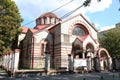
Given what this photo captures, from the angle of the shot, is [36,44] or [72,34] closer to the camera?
[36,44]

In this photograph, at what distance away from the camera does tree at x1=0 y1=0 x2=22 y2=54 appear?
3038 centimetres

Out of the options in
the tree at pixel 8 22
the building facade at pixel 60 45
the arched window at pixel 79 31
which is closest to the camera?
the building facade at pixel 60 45

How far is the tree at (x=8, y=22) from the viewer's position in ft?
99.7

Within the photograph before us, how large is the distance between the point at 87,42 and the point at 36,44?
8.06 meters

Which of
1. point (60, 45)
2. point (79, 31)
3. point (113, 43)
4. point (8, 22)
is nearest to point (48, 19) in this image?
point (79, 31)

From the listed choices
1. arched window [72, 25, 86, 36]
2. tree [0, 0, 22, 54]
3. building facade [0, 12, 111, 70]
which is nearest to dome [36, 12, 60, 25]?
building facade [0, 12, 111, 70]

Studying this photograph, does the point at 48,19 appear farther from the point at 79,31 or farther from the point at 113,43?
the point at 113,43

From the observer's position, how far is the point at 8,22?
30891 mm

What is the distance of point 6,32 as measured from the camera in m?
30.8

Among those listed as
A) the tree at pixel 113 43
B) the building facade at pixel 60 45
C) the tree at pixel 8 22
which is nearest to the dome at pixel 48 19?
the building facade at pixel 60 45

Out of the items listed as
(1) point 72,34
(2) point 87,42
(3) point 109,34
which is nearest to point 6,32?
(1) point 72,34

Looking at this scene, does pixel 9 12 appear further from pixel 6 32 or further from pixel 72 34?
pixel 72 34

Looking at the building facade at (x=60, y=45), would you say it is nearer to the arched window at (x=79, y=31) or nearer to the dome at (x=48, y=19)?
the arched window at (x=79, y=31)

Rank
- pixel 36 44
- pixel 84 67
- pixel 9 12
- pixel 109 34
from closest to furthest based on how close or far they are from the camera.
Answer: pixel 84 67
pixel 36 44
pixel 9 12
pixel 109 34
